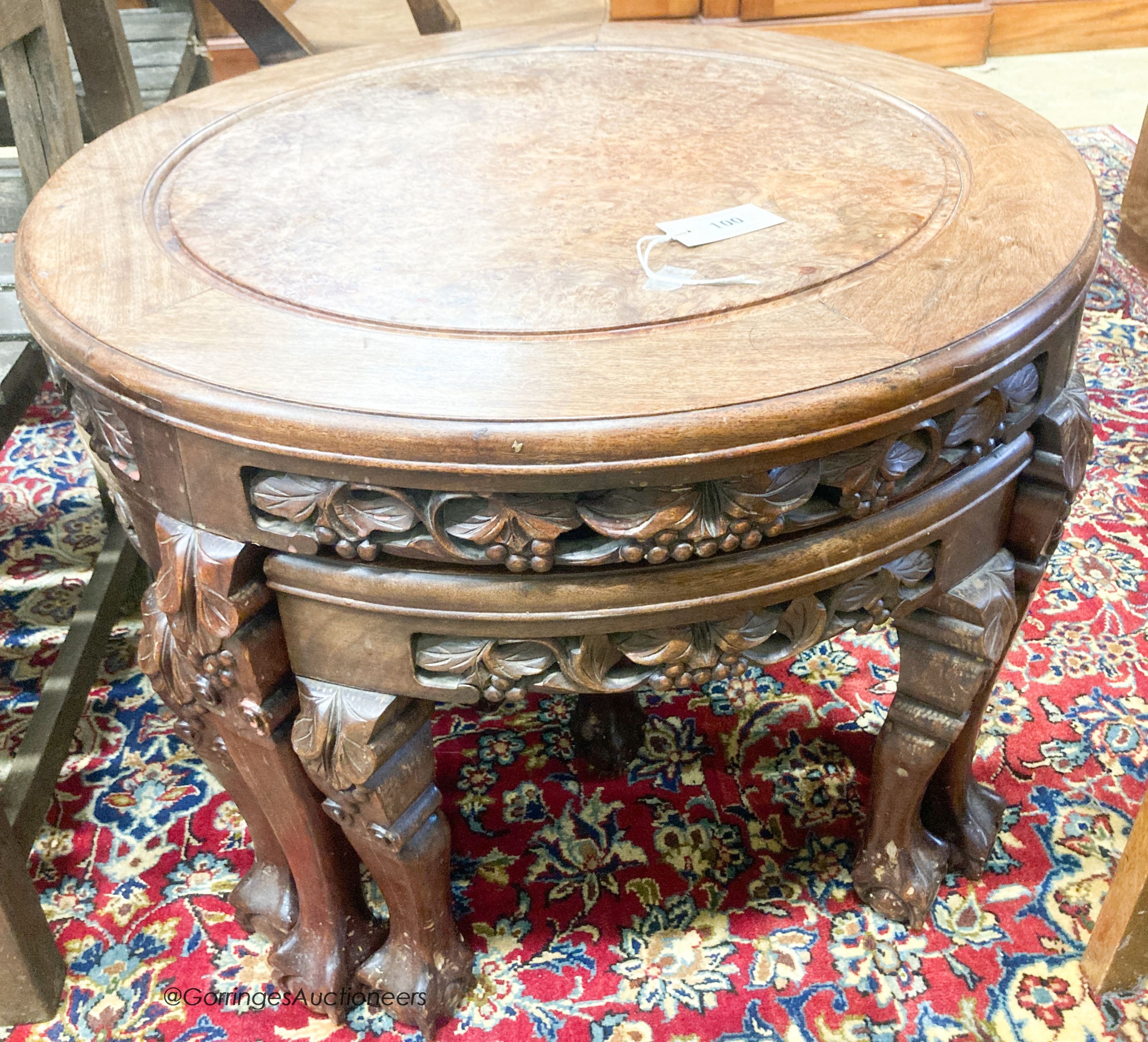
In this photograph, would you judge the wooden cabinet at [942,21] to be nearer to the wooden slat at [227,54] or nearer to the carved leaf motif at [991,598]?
the wooden slat at [227,54]

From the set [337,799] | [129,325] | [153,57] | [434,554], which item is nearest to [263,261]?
[129,325]

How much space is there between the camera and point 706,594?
0.87 meters

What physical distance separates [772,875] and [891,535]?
0.64 m

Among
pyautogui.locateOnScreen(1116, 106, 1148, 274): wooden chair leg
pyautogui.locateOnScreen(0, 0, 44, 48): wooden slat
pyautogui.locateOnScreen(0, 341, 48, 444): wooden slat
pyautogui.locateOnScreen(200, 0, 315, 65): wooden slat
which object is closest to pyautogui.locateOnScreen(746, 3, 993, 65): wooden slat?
pyautogui.locateOnScreen(1116, 106, 1148, 274): wooden chair leg

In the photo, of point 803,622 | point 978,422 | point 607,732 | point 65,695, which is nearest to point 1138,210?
point 607,732

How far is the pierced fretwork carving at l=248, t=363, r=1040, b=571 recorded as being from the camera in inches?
31.7

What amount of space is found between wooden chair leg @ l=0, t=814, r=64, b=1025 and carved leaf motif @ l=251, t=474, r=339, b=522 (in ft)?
2.20

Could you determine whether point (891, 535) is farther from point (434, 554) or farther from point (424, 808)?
point (424, 808)

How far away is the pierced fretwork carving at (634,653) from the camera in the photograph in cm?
90

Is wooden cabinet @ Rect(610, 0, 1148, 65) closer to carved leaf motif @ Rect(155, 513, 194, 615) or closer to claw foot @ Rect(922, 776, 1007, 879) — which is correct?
claw foot @ Rect(922, 776, 1007, 879)

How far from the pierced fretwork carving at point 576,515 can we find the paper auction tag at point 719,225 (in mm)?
290

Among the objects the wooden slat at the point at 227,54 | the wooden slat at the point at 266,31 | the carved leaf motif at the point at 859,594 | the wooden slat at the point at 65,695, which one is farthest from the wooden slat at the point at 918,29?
the carved leaf motif at the point at 859,594

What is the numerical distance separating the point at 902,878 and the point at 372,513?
0.84 metres

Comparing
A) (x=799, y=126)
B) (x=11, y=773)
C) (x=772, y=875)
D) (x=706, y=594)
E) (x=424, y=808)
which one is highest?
(x=799, y=126)
